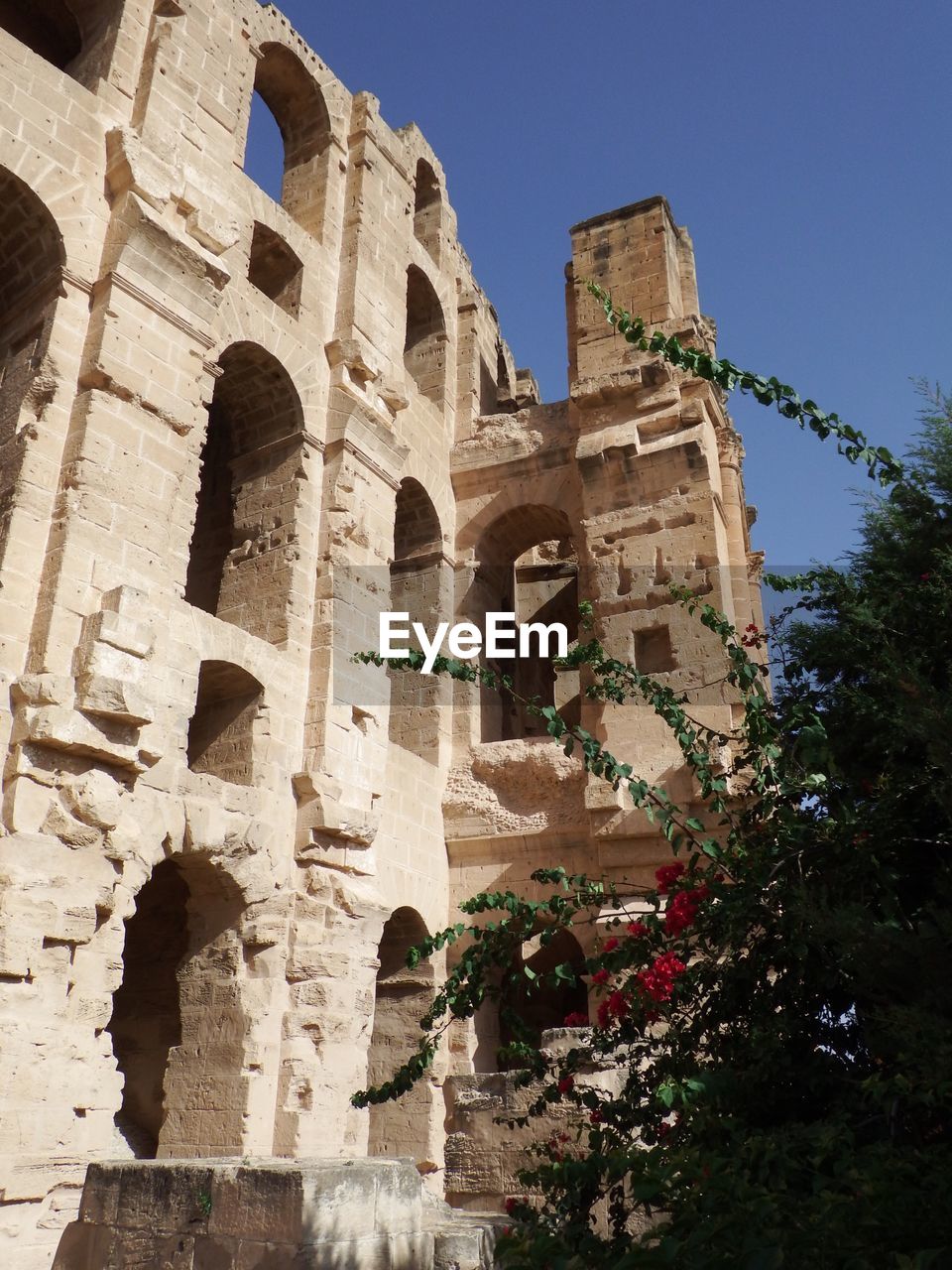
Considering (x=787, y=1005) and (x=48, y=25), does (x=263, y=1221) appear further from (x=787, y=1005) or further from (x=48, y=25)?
(x=48, y=25)

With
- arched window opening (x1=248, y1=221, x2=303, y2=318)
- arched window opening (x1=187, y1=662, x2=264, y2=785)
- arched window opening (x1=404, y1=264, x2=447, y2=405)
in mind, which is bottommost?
arched window opening (x1=187, y1=662, x2=264, y2=785)

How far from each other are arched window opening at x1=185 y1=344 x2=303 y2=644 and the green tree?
203 inches

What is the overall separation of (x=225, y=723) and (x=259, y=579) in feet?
4.87

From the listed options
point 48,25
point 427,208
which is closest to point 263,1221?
point 48,25

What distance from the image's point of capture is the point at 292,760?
340 inches

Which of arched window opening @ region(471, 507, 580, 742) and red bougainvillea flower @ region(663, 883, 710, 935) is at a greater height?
arched window opening @ region(471, 507, 580, 742)

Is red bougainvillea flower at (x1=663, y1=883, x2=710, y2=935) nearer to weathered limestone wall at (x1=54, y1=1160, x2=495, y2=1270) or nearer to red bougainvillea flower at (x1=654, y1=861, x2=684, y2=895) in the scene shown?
red bougainvillea flower at (x1=654, y1=861, x2=684, y2=895)

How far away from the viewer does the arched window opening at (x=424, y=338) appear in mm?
13000

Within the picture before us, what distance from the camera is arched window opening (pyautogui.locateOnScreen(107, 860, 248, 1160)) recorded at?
7336mm

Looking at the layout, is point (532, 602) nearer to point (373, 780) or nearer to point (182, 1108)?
point (373, 780)

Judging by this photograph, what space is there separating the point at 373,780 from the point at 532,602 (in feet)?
28.1

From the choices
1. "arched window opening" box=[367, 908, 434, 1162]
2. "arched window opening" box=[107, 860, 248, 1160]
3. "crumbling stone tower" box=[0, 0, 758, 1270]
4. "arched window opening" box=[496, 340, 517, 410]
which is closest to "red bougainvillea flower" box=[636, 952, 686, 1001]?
"crumbling stone tower" box=[0, 0, 758, 1270]

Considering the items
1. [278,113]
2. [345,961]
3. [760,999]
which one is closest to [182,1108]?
[345,961]

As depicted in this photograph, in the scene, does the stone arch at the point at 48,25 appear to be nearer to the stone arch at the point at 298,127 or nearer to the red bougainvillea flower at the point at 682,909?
the stone arch at the point at 298,127
